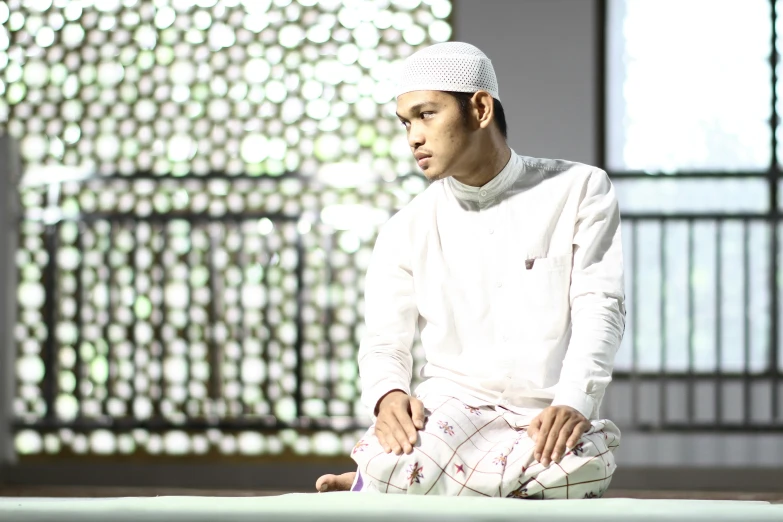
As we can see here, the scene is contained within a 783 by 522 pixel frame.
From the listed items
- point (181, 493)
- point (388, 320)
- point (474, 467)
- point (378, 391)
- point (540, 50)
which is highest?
point (540, 50)

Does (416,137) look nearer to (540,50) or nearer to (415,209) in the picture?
(415,209)

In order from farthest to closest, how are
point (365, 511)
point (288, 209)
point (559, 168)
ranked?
point (288, 209) < point (559, 168) < point (365, 511)

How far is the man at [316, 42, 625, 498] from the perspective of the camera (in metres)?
1.57

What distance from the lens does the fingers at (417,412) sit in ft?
5.30

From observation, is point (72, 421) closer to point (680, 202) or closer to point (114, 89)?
point (114, 89)

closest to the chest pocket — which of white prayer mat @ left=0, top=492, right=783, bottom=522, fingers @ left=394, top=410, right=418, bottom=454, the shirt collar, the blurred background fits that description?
the shirt collar

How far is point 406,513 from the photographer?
1.11m

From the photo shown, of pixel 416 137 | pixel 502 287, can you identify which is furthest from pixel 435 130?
pixel 502 287

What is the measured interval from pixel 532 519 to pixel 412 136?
0.79 metres

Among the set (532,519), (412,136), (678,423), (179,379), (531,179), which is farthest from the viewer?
(179,379)

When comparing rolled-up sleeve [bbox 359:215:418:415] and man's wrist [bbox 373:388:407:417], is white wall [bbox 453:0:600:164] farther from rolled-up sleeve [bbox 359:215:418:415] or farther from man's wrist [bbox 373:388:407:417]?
man's wrist [bbox 373:388:407:417]

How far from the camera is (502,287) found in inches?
69.5

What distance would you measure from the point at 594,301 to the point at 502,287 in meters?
0.17

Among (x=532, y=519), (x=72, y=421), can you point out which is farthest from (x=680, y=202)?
(x=532, y=519)
